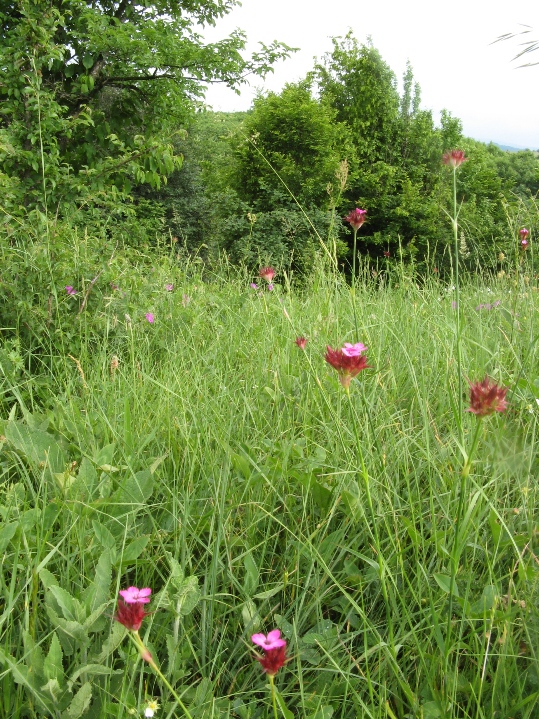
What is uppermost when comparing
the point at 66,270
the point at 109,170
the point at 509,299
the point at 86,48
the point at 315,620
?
the point at 86,48

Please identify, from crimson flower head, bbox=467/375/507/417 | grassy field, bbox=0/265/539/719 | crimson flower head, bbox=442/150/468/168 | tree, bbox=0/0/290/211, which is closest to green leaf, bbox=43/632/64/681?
grassy field, bbox=0/265/539/719

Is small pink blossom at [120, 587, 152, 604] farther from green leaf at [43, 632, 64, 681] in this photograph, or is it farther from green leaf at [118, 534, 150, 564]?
green leaf at [118, 534, 150, 564]

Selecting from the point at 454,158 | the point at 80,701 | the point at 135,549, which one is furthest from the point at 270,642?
the point at 454,158

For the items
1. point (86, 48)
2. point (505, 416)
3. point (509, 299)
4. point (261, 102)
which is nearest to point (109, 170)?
point (86, 48)

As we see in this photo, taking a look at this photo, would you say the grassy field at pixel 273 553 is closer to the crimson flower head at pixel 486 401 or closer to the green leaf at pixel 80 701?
the green leaf at pixel 80 701

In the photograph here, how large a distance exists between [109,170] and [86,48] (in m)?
1.26

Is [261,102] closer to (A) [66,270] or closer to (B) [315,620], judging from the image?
(A) [66,270]

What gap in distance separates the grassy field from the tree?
275 cm

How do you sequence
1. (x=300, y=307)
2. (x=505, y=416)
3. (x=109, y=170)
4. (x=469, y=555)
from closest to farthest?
(x=469, y=555), (x=505, y=416), (x=300, y=307), (x=109, y=170)

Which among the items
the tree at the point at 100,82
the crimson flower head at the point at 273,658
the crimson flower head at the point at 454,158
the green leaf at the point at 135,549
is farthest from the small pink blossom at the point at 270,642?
→ the tree at the point at 100,82

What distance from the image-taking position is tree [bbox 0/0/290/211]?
12.9 ft

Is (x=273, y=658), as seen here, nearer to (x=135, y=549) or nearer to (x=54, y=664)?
(x=54, y=664)

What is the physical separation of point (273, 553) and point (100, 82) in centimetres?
531

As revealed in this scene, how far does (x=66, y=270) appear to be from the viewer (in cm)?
233
